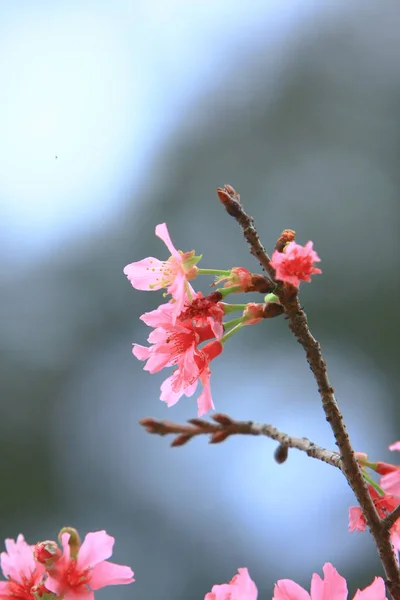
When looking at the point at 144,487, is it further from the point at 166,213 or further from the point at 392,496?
the point at 392,496

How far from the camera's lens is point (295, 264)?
1.21 ft

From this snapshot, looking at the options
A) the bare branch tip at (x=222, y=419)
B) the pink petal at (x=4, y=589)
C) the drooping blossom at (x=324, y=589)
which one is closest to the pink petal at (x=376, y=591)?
the drooping blossom at (x=324, y=589)

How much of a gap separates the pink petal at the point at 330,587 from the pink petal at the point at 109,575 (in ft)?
0.40

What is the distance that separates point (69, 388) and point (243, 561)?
0.76 m

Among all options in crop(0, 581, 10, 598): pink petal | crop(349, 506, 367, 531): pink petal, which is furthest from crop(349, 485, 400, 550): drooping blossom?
crop(0, 581, 10, 598): pink petal

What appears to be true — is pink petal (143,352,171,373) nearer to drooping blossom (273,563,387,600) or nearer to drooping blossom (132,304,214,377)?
drooping blossom (132,304,214,377)

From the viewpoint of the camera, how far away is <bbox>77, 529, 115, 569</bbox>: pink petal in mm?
453

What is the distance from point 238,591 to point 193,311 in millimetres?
177

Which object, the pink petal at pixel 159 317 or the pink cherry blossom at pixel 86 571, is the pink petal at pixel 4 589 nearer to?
the pink cherry blossom at pixel 86 571

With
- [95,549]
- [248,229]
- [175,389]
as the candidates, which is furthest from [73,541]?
[248,229]

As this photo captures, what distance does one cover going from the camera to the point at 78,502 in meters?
2.08

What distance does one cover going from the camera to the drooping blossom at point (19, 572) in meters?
0.46

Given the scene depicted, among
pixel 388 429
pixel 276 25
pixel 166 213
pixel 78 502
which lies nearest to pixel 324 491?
pixel 388 429

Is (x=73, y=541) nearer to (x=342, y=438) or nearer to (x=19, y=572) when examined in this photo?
(x=19, y=572)
